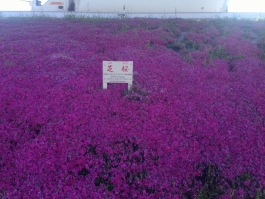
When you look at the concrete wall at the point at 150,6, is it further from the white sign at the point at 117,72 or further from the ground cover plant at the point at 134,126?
the white sign at the point at 117,72

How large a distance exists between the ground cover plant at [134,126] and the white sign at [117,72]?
261 mm

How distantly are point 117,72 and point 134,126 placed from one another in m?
1.47

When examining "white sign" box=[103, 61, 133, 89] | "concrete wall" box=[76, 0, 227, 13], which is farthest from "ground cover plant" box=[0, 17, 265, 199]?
"concrete wall" box=[76, 0, 227, 13]

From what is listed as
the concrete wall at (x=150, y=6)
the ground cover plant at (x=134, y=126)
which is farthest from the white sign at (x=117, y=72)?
the concrete wall at (x=150, y=6)

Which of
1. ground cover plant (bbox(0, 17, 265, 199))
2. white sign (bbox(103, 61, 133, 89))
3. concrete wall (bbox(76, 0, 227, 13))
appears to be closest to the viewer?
ground cover plant (bbox(0, 17, 265, 199))

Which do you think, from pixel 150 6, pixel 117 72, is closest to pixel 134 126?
pixel 117 72

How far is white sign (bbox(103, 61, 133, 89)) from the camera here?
5.62 metres

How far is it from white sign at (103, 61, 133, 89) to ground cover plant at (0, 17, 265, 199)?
0.26 m

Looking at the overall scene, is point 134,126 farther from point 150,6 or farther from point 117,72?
point 150,6

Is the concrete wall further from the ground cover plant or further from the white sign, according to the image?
the white sign

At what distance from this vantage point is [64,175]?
370cm

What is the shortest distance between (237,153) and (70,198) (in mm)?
2510

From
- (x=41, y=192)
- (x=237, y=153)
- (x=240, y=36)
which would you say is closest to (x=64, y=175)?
(x=41, y=192)

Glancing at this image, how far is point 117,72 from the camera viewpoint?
5707 mm
